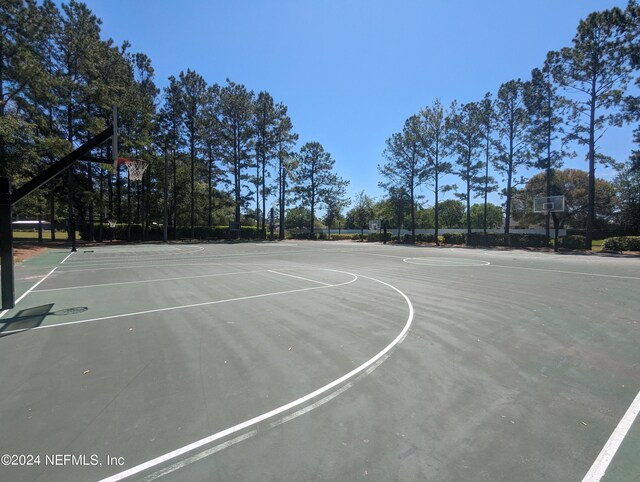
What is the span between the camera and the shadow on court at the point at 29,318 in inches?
270

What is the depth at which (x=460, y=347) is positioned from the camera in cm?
561

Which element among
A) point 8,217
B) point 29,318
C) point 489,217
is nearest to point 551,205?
point 29,318

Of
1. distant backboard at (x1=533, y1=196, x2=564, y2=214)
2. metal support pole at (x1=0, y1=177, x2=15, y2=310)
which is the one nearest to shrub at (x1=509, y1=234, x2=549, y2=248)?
distant backboard at (x1=533, y1=196, x2=564, y2=214)

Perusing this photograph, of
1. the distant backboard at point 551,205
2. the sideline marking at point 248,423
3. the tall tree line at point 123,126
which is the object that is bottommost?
the sideline marking at point 248,423

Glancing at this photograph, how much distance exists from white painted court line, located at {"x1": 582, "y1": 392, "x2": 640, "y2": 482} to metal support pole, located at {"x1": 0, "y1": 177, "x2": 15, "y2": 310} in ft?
37.3

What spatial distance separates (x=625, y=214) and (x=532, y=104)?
76.3 ft

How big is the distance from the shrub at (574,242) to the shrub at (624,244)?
2.59m

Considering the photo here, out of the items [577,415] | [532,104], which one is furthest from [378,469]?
[532,104]

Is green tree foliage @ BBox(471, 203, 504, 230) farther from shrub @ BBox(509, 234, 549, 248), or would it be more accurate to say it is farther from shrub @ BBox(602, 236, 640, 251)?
shrub @ BBox(602, 236, 640, 251)

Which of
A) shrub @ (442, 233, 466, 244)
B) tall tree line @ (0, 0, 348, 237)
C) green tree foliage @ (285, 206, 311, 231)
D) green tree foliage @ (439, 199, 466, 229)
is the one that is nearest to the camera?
tall tree line @ (0, 0, 348, 237)

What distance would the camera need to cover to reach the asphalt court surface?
2.86 metres

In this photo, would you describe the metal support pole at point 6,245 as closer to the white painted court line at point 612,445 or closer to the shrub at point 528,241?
the white painted court line at point 612,445

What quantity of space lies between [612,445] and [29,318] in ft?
Answer: 33.6

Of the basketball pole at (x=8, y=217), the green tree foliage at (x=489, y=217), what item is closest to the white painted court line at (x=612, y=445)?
the basketball pole at (x=8, y=217)
